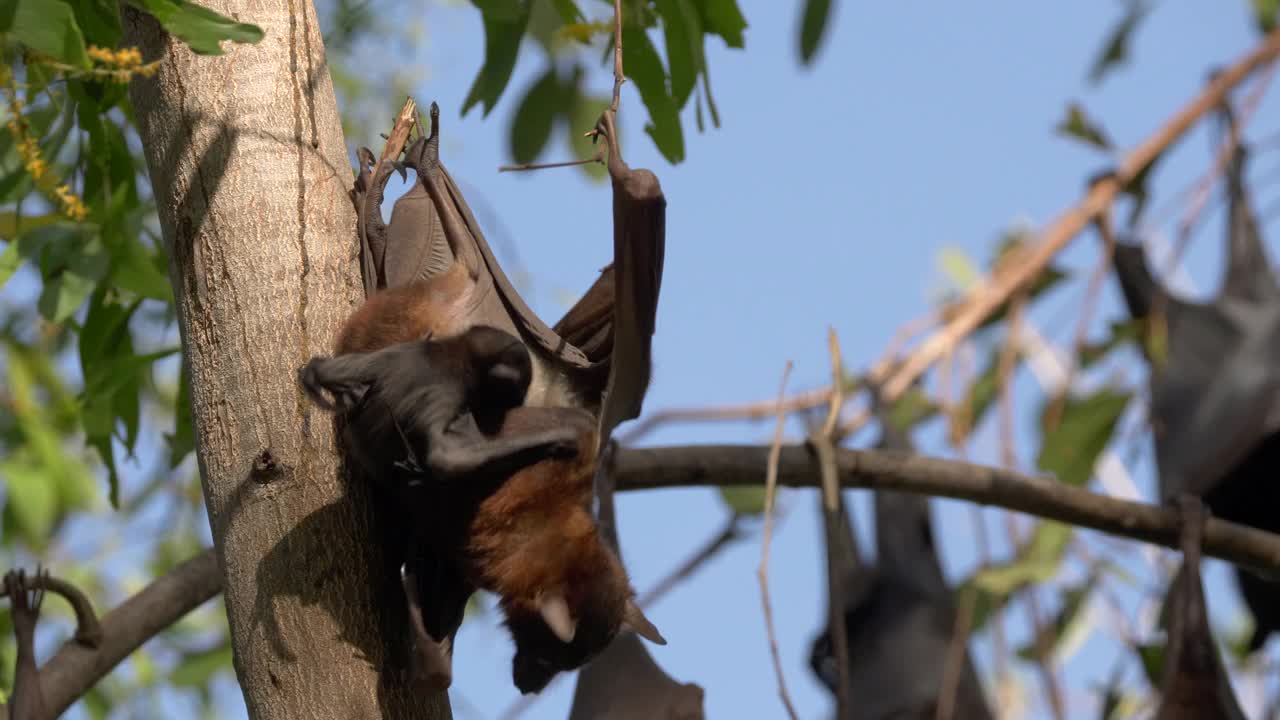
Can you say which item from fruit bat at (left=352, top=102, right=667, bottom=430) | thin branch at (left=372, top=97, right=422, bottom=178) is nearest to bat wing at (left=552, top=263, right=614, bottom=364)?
fruit bat at (left=352, top=102, right=667, bottom=430)

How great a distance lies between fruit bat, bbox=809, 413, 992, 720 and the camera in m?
5.10

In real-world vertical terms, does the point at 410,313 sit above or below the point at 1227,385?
above

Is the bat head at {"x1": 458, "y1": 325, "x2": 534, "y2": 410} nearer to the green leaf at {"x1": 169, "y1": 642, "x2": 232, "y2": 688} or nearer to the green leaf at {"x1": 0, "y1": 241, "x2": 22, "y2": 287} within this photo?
the green leaf at {"x1": 0, "y1": 241, "x2": 22, "y2": 287}

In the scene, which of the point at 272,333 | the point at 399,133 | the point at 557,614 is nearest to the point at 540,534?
the point at 557,614

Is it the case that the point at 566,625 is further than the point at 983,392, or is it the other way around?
the point at 983,392

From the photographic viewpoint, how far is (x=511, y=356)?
2.32m

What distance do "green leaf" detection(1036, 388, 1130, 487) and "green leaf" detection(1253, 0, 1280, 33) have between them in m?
1.88

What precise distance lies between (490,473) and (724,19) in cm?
112

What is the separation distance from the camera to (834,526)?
2945 millimetres

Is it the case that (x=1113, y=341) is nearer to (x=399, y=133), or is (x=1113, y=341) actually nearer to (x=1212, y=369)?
(x=1212, y=369)

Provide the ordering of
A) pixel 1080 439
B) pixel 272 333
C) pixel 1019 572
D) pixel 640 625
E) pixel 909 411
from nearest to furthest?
pixel 272 333 < pixel 640 625 < pixel 1019 572 < pixel 1080 439 < pixel 909 411

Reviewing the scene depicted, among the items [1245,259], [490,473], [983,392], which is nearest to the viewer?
[490,473]

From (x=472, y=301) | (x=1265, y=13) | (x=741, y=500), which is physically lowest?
(x=741, y=500)

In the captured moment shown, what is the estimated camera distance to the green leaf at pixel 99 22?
99.9 inches
